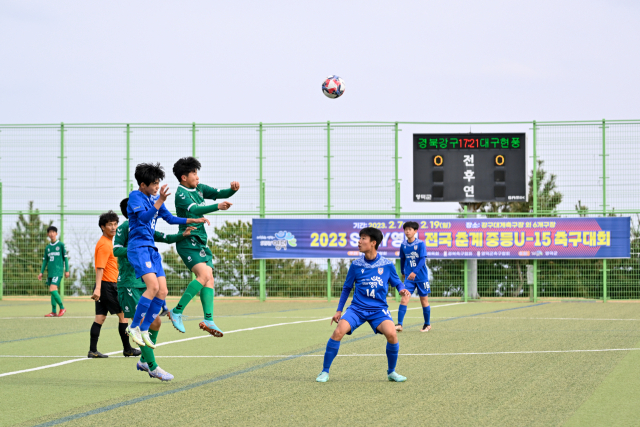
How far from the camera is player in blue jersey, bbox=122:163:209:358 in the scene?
8.08m

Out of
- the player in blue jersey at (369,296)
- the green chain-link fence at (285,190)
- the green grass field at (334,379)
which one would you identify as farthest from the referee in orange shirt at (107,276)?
the green chain-link fence at (285,190)

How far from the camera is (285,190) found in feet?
86.0

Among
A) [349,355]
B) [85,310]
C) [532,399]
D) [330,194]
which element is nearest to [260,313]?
[85,310]

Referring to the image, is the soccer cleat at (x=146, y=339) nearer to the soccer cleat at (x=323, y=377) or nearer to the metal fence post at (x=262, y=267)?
the soccer cleat at (x=323, y=377)

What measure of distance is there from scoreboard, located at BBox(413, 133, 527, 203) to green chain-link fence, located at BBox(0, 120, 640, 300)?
2.85ft

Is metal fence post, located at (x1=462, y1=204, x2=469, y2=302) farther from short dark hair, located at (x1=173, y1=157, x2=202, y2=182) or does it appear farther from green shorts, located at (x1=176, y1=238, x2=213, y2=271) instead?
short dark hair, located at (x1=173, y1=157, x2=202, y2=182)

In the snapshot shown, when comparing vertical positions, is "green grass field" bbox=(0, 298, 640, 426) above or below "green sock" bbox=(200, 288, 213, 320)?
below

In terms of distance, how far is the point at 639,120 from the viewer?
1019 inches

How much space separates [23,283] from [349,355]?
20258 millimetres

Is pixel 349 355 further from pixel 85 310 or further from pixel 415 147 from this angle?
pixel 415 147

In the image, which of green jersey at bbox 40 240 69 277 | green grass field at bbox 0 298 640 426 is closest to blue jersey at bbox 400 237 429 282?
green grass field at bbox 0 298 640 426

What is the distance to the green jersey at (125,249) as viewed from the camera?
9.45 m

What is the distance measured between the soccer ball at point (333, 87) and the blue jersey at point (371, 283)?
12.8 meters

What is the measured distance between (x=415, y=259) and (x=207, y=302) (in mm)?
6031
